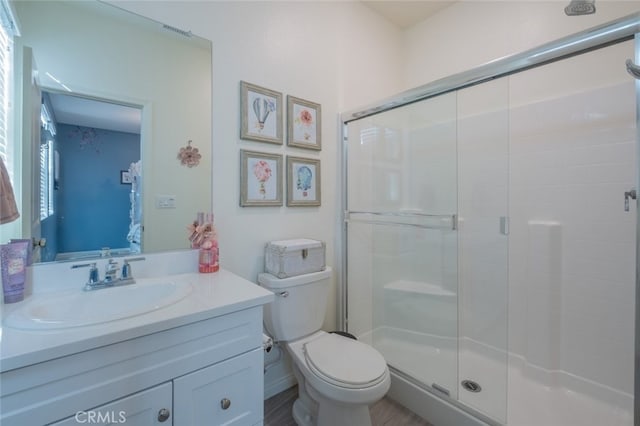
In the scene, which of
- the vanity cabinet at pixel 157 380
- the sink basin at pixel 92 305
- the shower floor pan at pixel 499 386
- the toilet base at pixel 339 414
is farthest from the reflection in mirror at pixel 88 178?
the shower floor pan at pixel 499 386

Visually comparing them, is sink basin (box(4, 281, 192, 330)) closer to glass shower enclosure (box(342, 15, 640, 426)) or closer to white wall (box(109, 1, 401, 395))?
white wall (box(109, 1, 401, 395))

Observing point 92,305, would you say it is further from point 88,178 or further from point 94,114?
point 94,114

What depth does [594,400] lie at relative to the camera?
1.57m

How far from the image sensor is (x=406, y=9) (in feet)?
7.32

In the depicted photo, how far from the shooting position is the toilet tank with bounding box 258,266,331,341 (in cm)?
149

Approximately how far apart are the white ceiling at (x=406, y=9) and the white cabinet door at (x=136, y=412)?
2.62 m

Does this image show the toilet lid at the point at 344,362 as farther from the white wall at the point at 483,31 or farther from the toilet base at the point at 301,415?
the white wall at the point at 483,31

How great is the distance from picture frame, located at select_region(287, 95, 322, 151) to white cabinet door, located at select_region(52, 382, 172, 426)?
136cm

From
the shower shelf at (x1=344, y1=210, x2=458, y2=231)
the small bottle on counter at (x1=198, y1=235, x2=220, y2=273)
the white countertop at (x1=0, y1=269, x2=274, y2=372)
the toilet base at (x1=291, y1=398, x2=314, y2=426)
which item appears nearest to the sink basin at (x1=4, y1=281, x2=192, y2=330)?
the white countertop at (x1=0, y1=269, x2=274, y2=372)

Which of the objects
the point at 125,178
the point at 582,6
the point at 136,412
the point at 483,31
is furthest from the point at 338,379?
the point at 483,31

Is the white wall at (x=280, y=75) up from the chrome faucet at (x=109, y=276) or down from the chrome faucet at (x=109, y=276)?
up

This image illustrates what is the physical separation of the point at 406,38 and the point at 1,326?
2966mm

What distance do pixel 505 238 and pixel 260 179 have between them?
1.64 metres

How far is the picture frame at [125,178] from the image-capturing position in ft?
4.02
